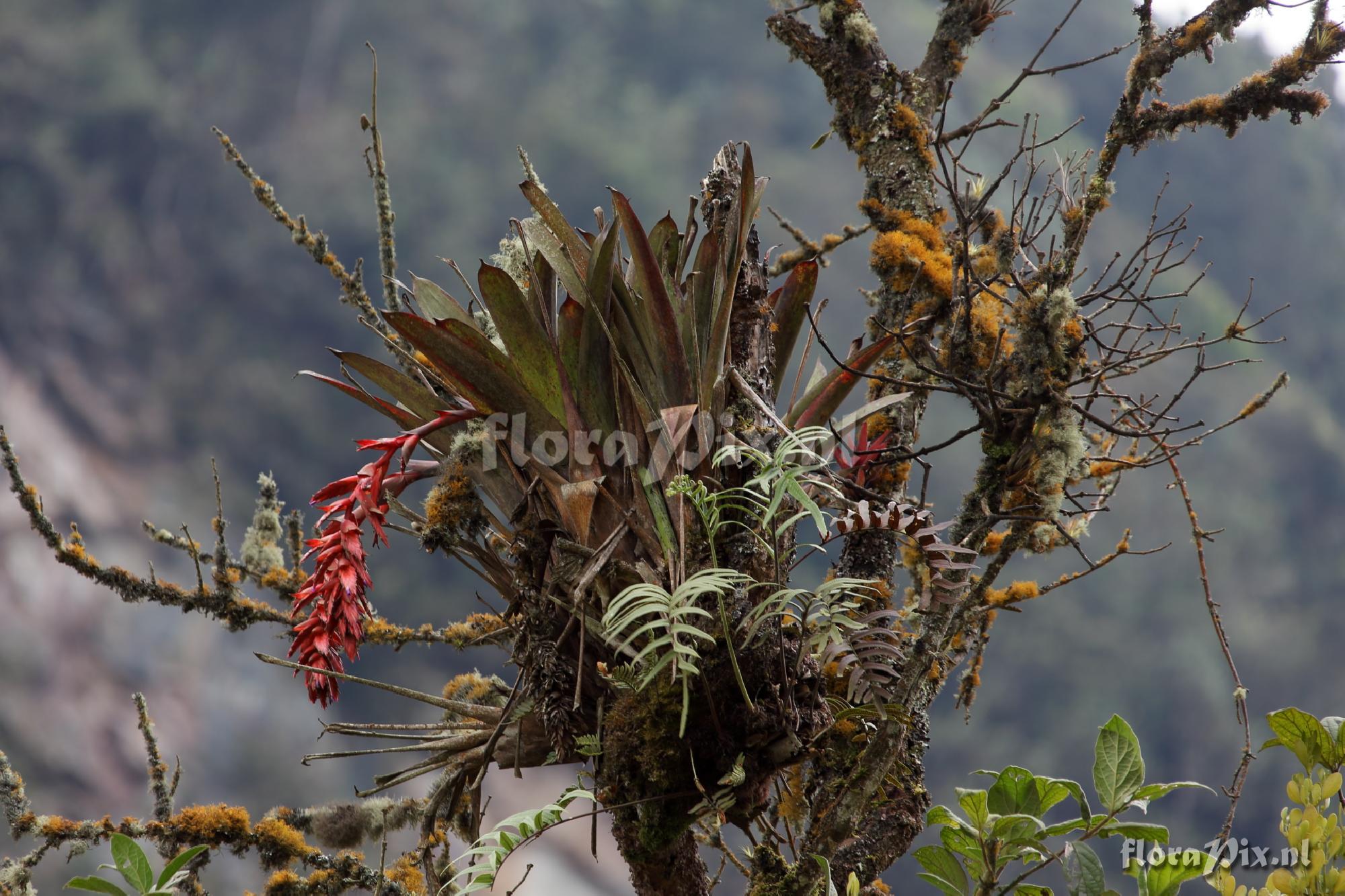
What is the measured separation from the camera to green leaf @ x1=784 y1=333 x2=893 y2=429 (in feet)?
4.43

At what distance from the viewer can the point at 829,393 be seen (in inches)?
54.1

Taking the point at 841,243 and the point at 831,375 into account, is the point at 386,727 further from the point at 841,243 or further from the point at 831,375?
the point at 841,243

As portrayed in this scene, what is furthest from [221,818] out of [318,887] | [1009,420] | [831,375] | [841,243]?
[841,243]

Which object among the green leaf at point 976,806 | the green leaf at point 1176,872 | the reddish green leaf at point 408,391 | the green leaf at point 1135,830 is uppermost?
the reddish green leaf at point 408,391

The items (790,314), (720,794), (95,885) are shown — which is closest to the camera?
(95,885)

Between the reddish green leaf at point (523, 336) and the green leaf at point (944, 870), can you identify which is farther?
the reddish green leaf at point (523, 336)

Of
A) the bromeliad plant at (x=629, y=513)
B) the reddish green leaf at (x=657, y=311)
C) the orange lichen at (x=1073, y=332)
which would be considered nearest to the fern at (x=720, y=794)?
the bromeliad plant at (x=629, y=513)

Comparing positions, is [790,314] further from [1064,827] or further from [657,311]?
[1064,827]

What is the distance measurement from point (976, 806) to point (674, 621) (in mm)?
358

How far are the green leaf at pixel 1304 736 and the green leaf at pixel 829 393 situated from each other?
0.64 meters

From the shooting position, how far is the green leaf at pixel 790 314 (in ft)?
4.78

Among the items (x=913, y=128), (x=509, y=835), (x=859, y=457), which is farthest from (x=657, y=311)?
(x=913, y=128)

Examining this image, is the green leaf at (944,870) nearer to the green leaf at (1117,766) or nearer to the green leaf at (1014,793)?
the green leaf at (1014,793)

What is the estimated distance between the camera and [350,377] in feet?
4.59
